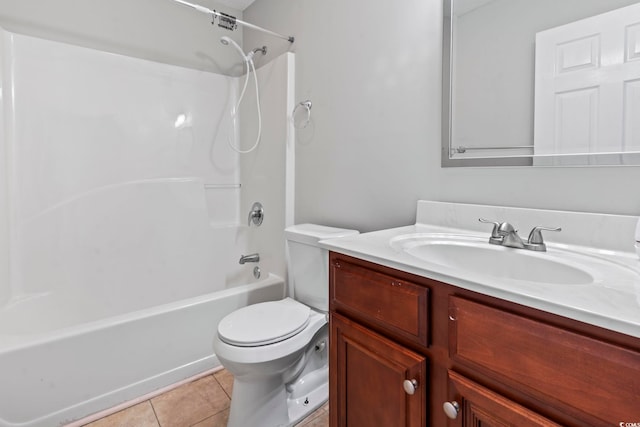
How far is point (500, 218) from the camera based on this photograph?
3.60 ft

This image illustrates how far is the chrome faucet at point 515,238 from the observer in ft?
3.00

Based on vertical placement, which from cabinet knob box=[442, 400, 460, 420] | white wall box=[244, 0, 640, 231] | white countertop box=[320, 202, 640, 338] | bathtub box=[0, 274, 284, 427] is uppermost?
white wall box=[244, 0, 640, 231]

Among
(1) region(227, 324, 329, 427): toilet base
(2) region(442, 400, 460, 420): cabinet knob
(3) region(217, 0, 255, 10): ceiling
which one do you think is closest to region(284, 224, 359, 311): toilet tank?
(1) region(227, 324, 329, 427): toilet base

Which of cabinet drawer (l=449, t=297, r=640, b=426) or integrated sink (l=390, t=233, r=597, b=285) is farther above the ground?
integrated sink (l=390, t=233, r=597, b=285)

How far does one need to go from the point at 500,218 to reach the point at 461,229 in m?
0.14

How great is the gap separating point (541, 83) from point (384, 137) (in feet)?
2.03

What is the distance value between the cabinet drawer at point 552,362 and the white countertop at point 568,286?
4cm

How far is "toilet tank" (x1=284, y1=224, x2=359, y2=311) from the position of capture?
4.93ft

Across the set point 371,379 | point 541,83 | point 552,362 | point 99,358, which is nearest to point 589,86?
point 541,83

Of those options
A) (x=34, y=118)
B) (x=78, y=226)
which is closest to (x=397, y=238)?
(x=78, y=226)

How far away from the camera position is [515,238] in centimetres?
94

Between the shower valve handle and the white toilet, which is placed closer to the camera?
the white toilet

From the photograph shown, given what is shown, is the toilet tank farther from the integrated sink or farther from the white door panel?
the white door panel

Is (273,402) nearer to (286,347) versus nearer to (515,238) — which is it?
(286,347)
